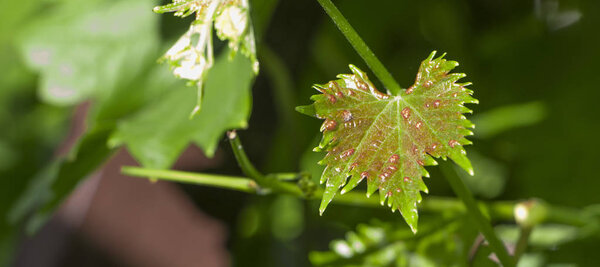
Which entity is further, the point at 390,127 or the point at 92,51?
the point at 92,51

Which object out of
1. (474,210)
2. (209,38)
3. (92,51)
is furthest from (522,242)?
(92,51)

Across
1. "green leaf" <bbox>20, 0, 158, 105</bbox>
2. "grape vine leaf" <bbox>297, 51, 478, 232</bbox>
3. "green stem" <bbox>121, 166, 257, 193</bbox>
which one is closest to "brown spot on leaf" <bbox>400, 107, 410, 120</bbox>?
"grape vine leaf" <bbox>297, 51, 478, 232</bbox>

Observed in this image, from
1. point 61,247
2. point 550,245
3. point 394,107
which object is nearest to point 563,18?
point 550,245

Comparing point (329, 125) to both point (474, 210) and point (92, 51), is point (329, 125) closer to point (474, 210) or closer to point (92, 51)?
point (474, 210)

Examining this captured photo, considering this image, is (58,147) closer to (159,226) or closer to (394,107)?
(159,226)

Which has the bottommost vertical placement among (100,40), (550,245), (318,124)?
(550,245)

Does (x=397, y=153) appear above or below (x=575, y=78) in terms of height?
above
